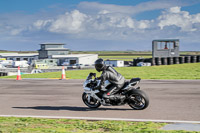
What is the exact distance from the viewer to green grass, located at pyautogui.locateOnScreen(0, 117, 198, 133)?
240 inches

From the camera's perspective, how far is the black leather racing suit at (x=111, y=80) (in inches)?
342

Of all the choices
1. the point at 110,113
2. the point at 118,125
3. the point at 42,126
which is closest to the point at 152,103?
the point at 110,113

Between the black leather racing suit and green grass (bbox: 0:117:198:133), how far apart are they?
5.88ft

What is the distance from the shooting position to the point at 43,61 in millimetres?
84125

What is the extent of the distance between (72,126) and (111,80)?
254cm

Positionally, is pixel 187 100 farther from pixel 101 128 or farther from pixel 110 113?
pixel 101 128

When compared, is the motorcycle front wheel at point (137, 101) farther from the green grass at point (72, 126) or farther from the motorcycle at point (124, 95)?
the green grass at point (72, 126)

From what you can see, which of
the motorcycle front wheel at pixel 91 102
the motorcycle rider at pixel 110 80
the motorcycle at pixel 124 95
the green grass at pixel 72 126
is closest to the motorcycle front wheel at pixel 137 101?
the motorcycle at pixel 124 95

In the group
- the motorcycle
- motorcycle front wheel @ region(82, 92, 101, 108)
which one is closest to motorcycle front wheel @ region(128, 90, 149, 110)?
the motorcycle

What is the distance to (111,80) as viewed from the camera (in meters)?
8.73

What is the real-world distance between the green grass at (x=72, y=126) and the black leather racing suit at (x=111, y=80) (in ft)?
5.88

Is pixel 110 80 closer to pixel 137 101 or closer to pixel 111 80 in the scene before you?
pixel 111 80

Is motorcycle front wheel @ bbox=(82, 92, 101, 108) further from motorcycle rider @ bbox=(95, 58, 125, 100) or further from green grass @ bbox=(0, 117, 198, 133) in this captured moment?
green grass @ bbox=(0, 117, 198, 133)

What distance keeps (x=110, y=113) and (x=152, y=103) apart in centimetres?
221
